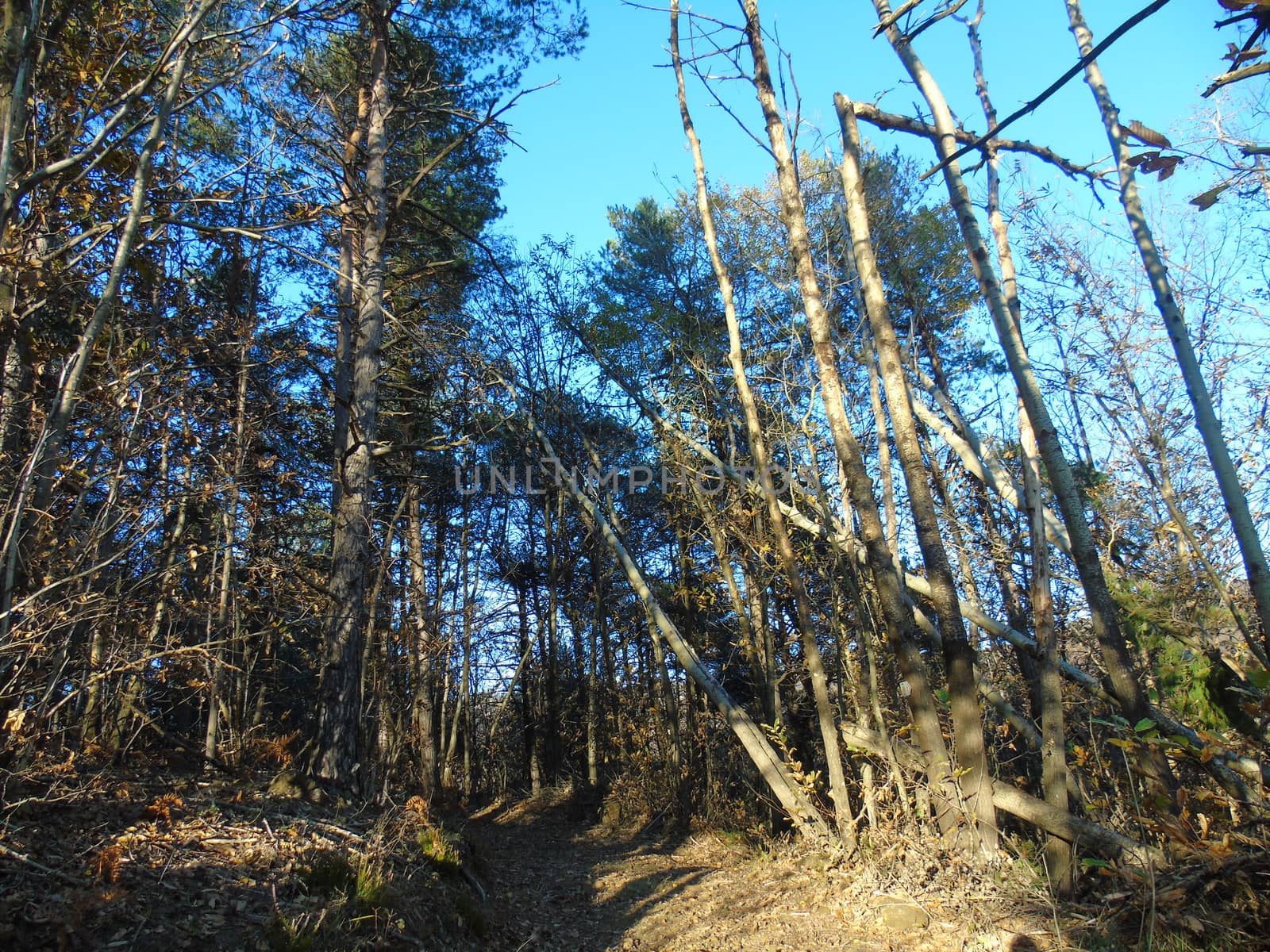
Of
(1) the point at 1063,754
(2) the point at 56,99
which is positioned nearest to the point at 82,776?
(2) the point at 56,99

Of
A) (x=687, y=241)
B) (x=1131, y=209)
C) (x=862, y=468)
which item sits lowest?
(x=862, y=468)

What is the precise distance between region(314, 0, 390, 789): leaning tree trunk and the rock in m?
4.39

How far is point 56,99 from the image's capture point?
492cm

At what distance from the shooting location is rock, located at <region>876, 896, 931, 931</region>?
5066mm

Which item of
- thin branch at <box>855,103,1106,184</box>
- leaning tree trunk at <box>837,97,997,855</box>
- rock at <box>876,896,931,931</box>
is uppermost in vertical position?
thin branch at <box>855,103,1106,184</box>

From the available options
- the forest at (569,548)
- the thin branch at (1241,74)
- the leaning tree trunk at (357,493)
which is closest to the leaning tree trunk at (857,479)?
the forest at (569,548)

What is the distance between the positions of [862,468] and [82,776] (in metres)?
5.80

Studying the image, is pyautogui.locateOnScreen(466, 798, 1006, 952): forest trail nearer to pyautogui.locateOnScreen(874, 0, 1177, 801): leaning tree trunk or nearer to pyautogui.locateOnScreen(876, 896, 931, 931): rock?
pyautogui.locateOnScreen(876, 896, 931, 931): rock

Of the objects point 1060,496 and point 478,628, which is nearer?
point 1060,496

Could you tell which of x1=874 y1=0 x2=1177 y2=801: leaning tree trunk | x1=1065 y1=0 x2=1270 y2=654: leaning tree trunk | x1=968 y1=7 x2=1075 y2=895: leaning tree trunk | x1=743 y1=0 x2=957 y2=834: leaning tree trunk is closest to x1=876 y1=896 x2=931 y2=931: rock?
x1=743 y1=0 x2=957 y2=834: leaning tree trunk

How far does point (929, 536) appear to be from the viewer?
5.71 metres

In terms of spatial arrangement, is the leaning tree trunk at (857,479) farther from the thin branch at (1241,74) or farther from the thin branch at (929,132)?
the thin branch at (1241,74)

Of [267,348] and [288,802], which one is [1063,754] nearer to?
[288,802]

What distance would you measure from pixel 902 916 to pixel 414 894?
3.25 m
